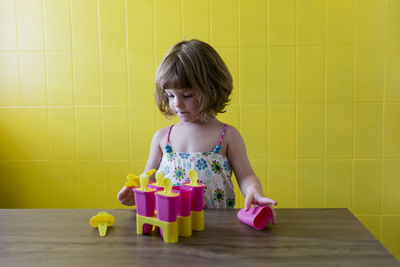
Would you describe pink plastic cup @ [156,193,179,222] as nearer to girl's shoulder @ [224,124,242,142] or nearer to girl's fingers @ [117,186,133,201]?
girl's fingers @ [117,186,133,201]

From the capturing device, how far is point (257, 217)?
0.75 m

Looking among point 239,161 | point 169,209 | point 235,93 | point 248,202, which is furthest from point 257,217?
point 235,93

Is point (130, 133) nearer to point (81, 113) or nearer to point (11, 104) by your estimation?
point (81, 113)

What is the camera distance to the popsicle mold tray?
27.3 inches

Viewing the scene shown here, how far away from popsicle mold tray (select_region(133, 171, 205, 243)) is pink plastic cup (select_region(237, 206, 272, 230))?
10 cm

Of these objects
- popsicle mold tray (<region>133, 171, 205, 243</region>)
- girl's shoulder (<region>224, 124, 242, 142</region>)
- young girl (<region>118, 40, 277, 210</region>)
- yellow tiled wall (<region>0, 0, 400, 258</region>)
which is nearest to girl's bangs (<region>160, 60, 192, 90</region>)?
young girl (<region>118, 40, 277, 210</region>)

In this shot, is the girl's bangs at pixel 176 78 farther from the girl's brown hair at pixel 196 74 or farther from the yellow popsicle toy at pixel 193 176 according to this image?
the yellow popsicle toy at pixel 193 176

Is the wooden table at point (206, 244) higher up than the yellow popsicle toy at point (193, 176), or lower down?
lower down

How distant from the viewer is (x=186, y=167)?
110cm

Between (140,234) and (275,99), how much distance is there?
124 centimetres

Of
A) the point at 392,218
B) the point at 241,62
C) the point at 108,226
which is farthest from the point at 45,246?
the point at 392,218

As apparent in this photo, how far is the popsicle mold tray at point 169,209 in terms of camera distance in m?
0.69

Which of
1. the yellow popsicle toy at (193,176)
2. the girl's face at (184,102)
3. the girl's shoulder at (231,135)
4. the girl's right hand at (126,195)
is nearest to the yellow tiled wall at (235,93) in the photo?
the girl's shoulder at (231,135)

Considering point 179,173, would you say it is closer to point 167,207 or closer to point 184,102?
point 184,102
